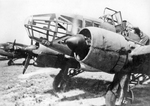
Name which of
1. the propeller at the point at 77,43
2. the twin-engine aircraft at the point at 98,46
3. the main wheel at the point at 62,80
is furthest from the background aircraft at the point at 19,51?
the propeller at the point at 77,43

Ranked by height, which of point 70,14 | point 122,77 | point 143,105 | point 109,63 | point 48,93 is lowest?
point 48,93

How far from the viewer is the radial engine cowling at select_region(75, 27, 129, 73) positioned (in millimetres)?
4227

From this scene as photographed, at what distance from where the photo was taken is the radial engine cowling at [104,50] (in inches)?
166

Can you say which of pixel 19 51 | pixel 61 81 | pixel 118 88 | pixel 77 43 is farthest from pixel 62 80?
pixel 19 51

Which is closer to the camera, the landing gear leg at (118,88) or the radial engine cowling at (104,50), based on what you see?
the radial engine cowling at (104,50)

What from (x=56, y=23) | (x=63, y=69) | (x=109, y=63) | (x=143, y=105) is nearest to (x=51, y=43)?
(x=56, y=23)

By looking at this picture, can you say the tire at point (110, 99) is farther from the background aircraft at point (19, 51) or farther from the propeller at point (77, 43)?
the background aircraft at point (19, 51)

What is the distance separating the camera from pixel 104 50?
14.1 ft

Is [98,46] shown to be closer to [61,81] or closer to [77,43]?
[77,43]

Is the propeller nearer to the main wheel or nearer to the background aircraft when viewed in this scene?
the main wheel

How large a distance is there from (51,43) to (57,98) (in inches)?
102

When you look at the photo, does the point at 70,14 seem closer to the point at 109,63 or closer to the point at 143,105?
the point at 109,63

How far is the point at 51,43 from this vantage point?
662 centimetres

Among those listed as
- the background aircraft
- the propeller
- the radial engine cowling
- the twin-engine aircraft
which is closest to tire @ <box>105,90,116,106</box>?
the twin-engine aircraft
